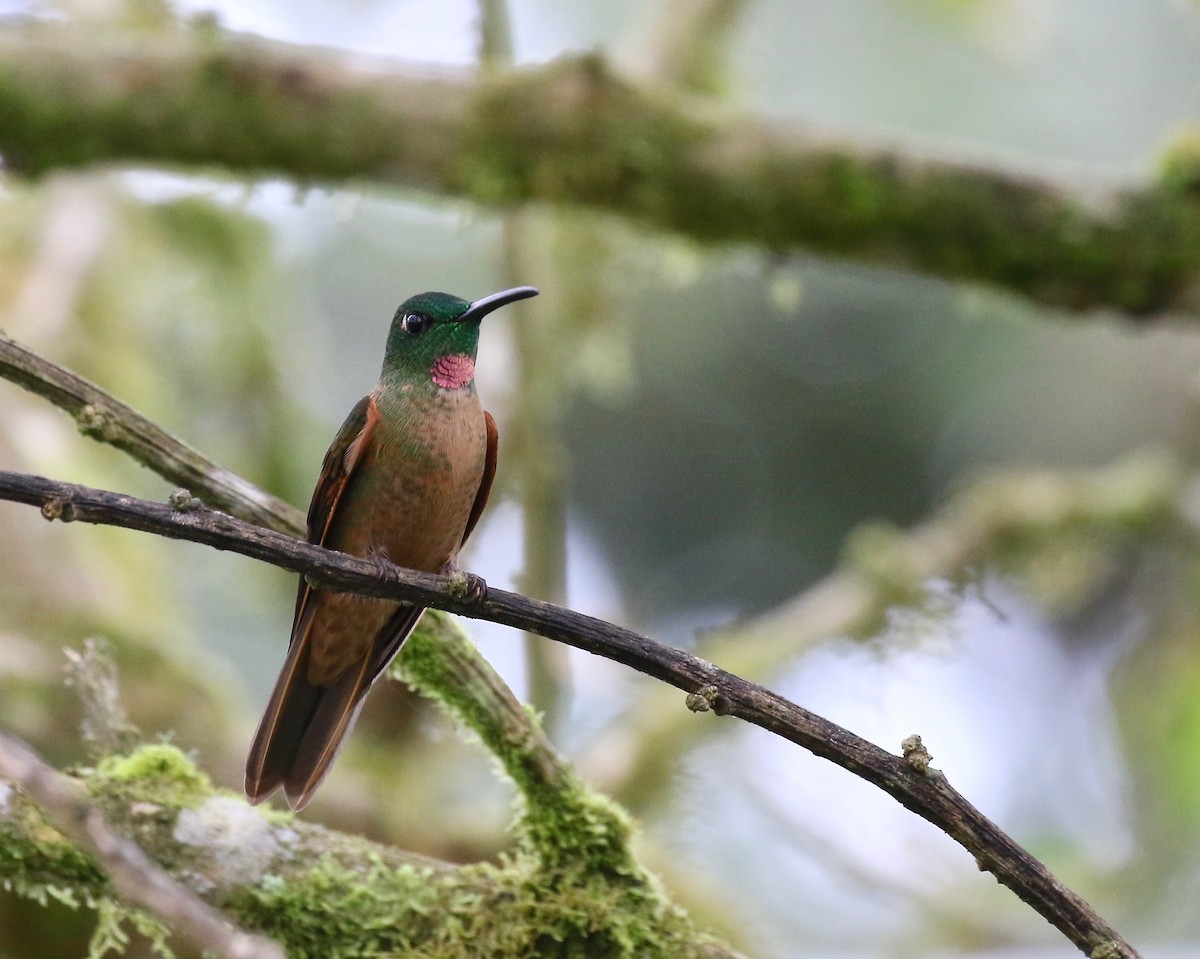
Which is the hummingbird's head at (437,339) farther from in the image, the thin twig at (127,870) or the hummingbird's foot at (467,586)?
the thin twig at (127,870)

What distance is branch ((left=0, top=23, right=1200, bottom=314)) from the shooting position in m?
5.29

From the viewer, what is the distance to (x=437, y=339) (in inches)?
154

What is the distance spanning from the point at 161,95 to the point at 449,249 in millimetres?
6045

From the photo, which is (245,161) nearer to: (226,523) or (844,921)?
(226,523)

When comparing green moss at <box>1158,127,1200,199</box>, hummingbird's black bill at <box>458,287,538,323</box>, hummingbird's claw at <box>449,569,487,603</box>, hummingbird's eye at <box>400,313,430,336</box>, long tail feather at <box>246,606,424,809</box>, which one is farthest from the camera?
green moss at <box>1158,127,1200,199</box>

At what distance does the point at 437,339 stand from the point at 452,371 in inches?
5.1

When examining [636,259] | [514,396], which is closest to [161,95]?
[514,396]

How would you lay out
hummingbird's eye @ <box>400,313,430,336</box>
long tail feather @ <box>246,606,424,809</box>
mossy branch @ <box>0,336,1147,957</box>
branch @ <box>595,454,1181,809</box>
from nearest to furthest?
mossy branch @ <box>0,336,1147,957</box>
long tail feather @ <box>246,606,424,809</box>
hummingbird's eye @ <box>400,313,430,336</box>
branch @ <box>595,454,1181,809</box>

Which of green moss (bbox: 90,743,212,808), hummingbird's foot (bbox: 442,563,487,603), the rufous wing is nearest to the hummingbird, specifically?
the rufous wing

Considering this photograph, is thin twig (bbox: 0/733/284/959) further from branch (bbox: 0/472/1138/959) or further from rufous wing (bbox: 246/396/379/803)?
rufous wing (bbox: 246/396/379/803)

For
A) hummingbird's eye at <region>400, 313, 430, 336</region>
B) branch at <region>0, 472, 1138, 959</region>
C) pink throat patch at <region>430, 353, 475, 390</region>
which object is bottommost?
branch at <region>0, 472, 1138, 959</region>

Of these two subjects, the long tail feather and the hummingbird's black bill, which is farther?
the hummingbird's black bill

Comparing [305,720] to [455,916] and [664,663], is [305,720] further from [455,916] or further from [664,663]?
[664,663]

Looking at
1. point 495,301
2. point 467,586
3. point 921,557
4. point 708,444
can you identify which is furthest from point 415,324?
point 708,444
